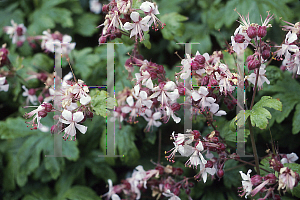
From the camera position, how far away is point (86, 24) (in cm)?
312

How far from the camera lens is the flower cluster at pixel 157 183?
70.9 inches

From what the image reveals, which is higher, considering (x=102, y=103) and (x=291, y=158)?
(x=102, y=103)

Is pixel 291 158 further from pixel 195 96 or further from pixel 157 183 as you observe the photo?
pixel 157 183

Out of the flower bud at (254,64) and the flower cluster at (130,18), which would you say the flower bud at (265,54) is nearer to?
the flower bud at (254,64)

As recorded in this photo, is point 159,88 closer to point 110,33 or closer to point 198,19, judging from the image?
point 110,33

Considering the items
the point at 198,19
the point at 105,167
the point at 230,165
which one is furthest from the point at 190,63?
the point at 198,19

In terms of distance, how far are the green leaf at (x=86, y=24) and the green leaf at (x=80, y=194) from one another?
1.70 metres

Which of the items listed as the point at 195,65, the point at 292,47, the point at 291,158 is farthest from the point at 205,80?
the point at 291,158

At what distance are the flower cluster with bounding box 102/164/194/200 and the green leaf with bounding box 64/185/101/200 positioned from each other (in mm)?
305

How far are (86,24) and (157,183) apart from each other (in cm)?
208

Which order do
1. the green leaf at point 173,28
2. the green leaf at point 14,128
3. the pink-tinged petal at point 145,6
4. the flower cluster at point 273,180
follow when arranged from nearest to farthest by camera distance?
the flower cluster at point 273,180 < the pink-tinged petal at point 145,6 < the green leaf at point 173,28 < the green leaf at point 14,128

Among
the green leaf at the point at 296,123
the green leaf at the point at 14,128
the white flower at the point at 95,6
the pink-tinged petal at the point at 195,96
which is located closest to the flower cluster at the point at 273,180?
the green leaf at the point at 296,123

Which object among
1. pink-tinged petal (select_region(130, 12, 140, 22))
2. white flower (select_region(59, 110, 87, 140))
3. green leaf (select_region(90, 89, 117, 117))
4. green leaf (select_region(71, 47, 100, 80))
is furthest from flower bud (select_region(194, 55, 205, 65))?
green leaf (select_region(71, 47, 100, 80))

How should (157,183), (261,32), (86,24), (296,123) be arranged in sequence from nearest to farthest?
(261,32), (296,123), (157,183), (86,24)
